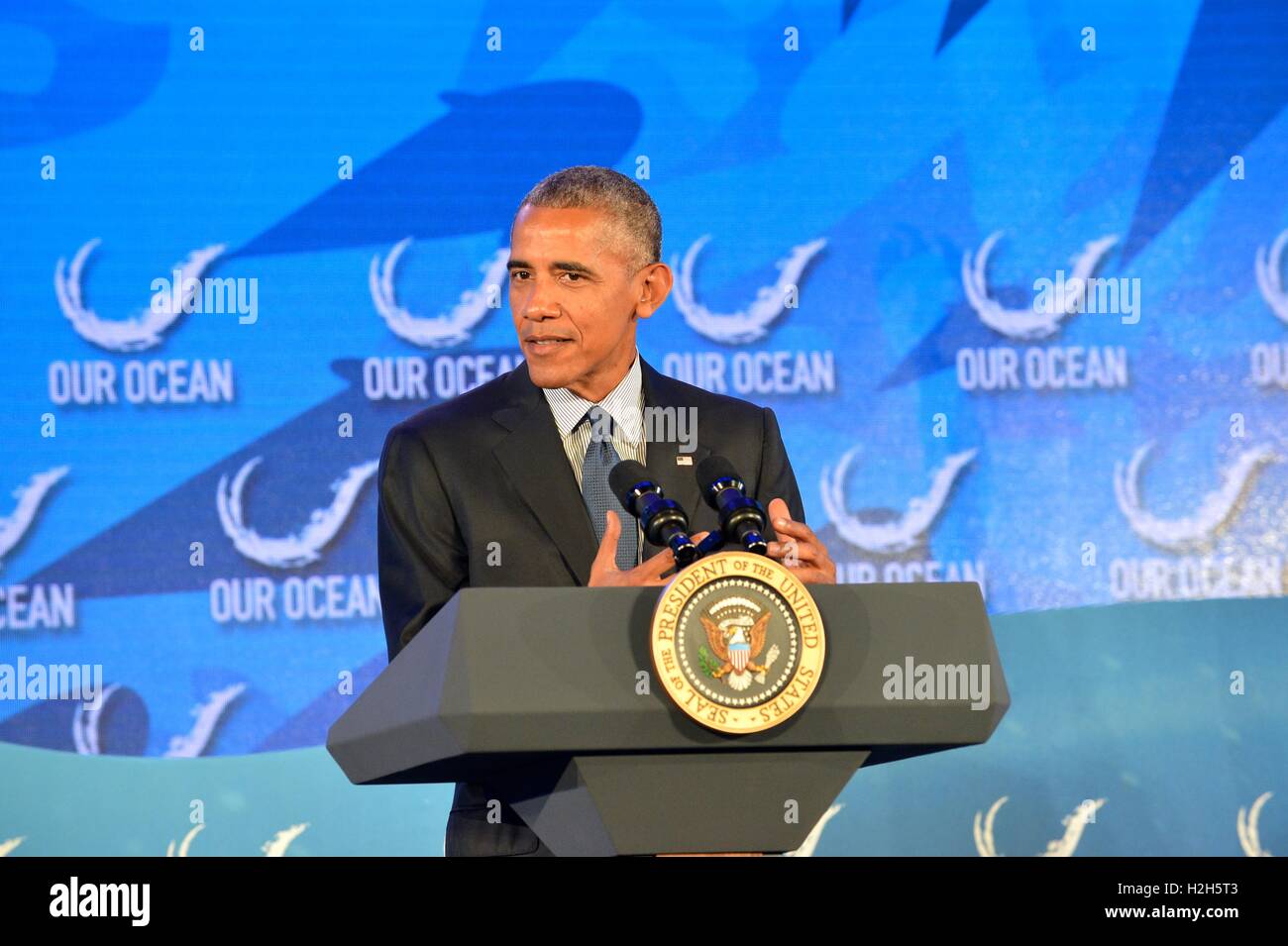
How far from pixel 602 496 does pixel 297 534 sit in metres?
2.20

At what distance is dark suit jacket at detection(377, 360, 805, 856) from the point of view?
7.06 ft

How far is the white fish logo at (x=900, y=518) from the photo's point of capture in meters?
4.30

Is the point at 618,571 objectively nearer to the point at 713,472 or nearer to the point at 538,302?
the point at 713,472

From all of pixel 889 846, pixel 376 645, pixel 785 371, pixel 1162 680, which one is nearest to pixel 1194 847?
pixel 1162 680

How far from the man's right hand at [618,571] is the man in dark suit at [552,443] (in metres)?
0.44

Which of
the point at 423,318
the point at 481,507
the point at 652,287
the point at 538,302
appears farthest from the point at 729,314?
the point at 481,507

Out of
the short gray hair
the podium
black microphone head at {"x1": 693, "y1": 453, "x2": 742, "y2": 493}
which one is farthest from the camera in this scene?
the short gray hair

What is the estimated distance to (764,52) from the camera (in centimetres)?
432

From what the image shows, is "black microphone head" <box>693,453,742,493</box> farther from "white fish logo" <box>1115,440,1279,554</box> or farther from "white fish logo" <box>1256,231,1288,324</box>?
"white fish logo" <box>1256,231,1288,324</box>

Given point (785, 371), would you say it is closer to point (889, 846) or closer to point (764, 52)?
point (764, 52)

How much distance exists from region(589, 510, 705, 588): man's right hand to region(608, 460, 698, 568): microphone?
0.02m

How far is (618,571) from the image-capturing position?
5.53 feet

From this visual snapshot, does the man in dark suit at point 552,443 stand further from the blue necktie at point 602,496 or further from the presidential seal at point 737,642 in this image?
the presidential seal at point 737,642

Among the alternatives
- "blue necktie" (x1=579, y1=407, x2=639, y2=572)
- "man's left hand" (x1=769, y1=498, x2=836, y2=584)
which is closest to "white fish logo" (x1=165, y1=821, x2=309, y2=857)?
"blue necktie" (x1=579, y1=407, x2=639, y2=572)
